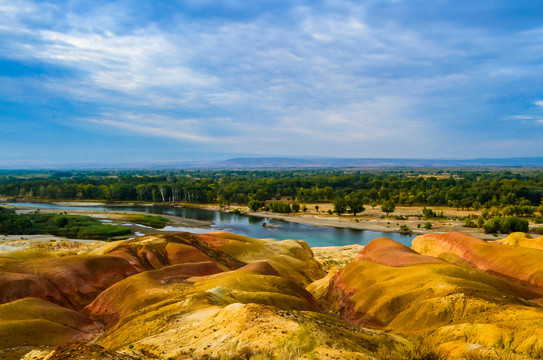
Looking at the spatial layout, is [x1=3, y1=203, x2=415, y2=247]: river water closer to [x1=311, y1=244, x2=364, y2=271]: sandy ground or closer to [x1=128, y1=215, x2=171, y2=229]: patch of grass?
[x1=128, y1=215, x2=171, y2=229]: patch of grass

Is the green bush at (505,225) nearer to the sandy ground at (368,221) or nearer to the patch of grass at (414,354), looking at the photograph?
the sandy ground at (368,221)

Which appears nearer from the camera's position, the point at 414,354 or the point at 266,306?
the point at 414,354

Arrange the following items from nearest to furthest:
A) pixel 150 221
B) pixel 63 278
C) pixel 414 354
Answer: pixel 414 354 → pixel 63 278 → pixel 150 221

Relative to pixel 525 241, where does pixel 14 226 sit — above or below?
below

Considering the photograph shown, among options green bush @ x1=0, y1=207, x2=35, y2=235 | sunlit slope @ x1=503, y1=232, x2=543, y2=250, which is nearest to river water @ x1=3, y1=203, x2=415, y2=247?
sunlit slope @ x1=503, y1=232, x2=543, y2=250

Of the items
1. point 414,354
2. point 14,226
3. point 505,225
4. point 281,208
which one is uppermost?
point 414,354

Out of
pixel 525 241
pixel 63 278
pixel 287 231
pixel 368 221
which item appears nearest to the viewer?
pixel 63 278

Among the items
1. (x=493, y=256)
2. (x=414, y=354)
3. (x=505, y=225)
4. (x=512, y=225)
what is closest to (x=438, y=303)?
(x=414, y=354)

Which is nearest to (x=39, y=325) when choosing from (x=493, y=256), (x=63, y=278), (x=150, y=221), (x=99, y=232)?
(x=63, y=278)

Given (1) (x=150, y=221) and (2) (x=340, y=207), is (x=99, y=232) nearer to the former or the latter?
(1) (x=150, y=221)

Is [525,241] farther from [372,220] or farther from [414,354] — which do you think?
[372,220]

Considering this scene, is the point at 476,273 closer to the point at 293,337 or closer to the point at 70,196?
the point at 293,337
